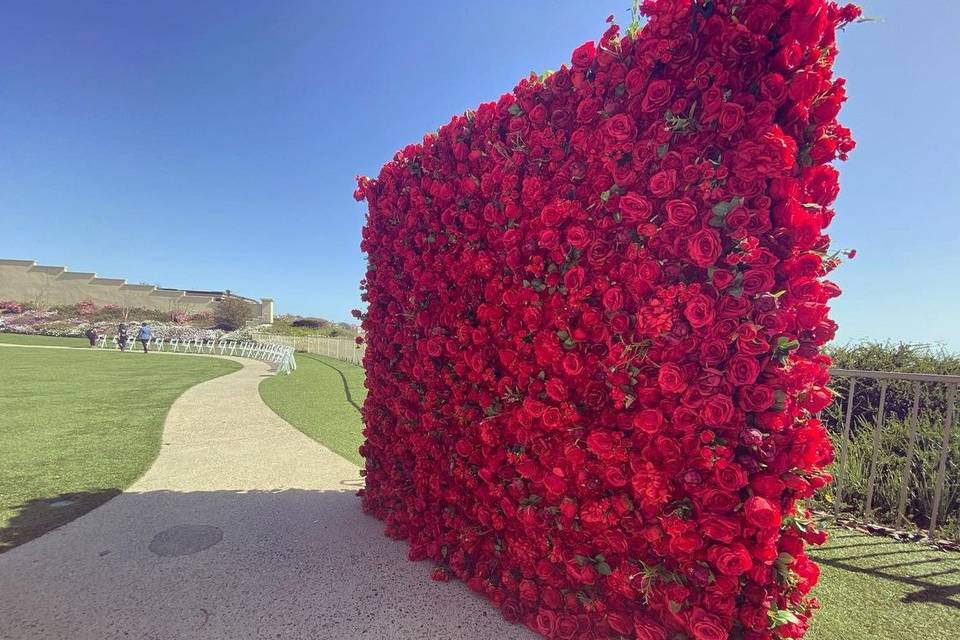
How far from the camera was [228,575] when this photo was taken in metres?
2.86

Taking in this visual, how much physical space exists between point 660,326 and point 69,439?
26.4 feet

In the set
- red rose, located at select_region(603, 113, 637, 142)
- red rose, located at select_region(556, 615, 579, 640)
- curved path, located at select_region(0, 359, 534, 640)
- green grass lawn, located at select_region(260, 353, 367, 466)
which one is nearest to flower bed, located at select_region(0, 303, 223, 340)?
green grass lawn, located at select_region(260, 353, 367, 466)

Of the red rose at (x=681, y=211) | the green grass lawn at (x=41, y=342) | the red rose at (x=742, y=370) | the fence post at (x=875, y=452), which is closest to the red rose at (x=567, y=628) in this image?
the red rose at (x=742, y=370)

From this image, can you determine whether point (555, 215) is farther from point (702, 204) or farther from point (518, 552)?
point (518, 552)

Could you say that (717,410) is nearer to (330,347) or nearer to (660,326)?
(660,326)

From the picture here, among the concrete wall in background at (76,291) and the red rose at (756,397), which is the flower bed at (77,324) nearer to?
the concrete wall in background at (76,291)

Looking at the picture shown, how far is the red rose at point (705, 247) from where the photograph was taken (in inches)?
68.6

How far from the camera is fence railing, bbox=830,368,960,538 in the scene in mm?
3287

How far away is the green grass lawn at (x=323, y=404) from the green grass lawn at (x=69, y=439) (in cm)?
208

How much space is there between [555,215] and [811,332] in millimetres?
1239

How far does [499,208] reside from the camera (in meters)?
2.63

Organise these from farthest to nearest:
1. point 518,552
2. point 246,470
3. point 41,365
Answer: point 41,365, point 246,470, point 518,552

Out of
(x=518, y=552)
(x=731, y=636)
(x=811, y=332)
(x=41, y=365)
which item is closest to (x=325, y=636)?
(x=518, y=552)

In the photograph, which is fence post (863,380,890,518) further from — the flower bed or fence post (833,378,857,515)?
the flower bed
